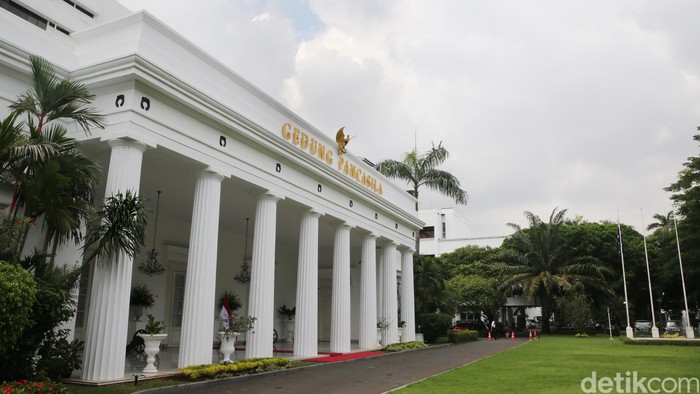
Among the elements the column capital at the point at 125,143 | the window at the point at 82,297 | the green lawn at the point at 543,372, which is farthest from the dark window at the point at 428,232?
the column capital at the point at 125,143

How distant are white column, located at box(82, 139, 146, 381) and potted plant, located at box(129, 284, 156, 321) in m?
7.08

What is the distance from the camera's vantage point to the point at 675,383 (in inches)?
419

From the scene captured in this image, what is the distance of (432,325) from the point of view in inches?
1089

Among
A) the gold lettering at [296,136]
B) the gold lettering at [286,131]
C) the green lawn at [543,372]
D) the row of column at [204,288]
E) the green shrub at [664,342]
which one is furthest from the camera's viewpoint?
the green shrub at [664,342]

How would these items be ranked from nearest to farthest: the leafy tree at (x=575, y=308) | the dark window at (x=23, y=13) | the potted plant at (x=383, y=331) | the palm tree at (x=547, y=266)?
the dark window at (x=23, y=13) < the potted plant at (x=383, y=331) < the leafy tree at (x=575, y=308) < the palm tree at (x=547, y=266)

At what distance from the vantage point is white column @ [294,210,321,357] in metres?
16.2

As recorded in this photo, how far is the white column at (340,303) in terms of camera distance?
1836 centimetres

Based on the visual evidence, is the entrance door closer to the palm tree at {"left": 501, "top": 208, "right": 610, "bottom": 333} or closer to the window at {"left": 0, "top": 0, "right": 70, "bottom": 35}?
the window at {"left": 0, "top": 0, "right": 70, "bottom": 35}

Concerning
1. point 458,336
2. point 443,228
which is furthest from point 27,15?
point 443,228

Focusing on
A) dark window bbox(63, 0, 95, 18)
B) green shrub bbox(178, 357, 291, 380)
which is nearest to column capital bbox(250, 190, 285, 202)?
green shrub bbox(178, 357, 291, 380)

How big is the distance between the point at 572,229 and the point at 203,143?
36806 mm

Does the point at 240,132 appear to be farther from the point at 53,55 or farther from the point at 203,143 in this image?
the point at 53,55

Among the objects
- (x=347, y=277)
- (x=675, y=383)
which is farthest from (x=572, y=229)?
(x=675, y=383)

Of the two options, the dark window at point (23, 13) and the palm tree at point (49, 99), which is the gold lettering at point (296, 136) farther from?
the dark window at point (23, 13)
